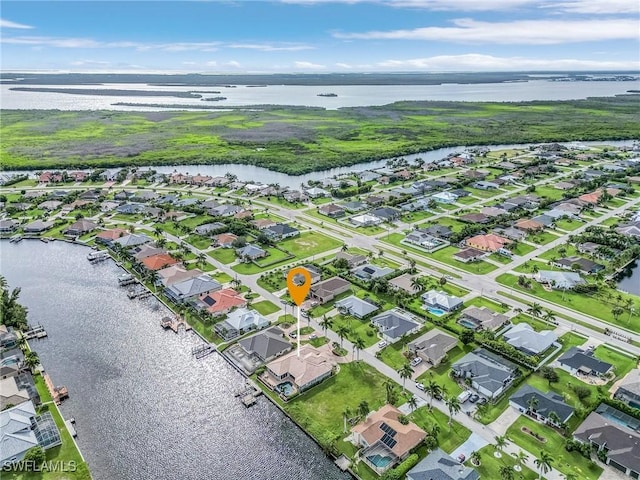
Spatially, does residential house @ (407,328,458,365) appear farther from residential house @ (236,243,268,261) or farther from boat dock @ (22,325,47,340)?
boat dock @ (22,325,47,340)

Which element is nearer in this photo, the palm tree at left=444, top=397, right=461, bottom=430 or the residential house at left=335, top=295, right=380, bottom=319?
the palm tree at left=444, top=397, right=461, bottom=430

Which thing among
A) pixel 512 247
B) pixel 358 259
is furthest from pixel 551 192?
pixel 358 259

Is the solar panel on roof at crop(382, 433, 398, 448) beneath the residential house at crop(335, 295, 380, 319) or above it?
beneath

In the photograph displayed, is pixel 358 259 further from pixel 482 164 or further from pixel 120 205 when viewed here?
pixel 482 164

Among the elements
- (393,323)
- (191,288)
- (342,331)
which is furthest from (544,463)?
(191,288)

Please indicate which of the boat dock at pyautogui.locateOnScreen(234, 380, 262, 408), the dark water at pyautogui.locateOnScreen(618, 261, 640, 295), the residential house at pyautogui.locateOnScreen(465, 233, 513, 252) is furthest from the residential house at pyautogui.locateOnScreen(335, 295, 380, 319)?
the dark water at pyautogui.locateOnScreen(618, 261, 640, 295)
